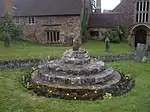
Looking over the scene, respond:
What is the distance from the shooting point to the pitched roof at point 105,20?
34.3 metres

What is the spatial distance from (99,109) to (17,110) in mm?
3430

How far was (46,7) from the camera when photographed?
1300 inches

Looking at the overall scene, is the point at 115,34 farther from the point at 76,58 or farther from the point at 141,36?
the point at 76,58

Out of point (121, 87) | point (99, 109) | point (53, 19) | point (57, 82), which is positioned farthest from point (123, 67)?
point (53, 19)

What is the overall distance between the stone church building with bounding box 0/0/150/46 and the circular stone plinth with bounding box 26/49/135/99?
54.4ft

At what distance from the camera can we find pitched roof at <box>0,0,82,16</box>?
104ft

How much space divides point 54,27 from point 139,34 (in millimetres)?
11580

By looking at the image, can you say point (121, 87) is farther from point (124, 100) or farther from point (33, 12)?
point (33, 12)

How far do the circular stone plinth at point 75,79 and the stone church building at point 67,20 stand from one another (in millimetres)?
16579

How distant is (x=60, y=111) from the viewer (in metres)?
10.6

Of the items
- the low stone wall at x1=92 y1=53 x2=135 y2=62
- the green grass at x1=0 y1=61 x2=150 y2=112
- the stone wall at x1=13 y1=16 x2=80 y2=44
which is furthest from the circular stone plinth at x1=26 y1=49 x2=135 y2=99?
the stone wall at x1=13 y1=16 x2=80 y2=44

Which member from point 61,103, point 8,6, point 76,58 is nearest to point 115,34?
point 8,6

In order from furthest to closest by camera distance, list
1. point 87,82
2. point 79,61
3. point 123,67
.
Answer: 1. point 123,67
2. point 79,61
3. point 87,82

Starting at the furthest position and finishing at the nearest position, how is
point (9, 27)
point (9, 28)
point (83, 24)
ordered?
point (83, 24), point (9, 27), point (9, 28)
